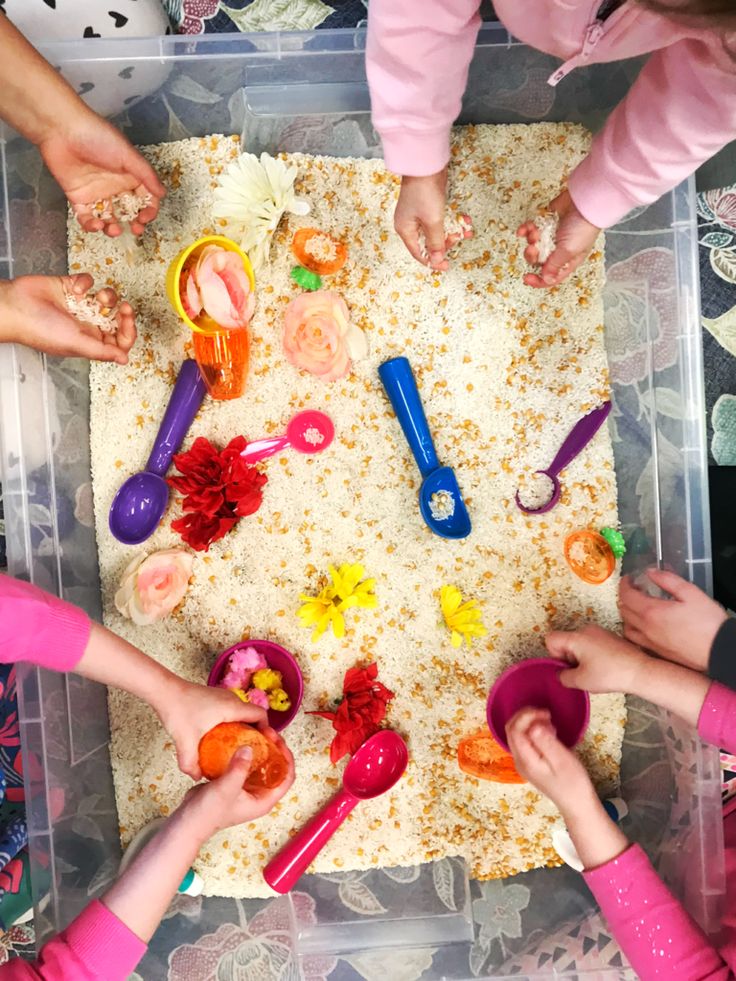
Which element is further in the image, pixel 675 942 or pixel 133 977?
pixel 133 977

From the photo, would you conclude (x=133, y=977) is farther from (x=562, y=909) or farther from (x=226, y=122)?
(x=226, y=122)

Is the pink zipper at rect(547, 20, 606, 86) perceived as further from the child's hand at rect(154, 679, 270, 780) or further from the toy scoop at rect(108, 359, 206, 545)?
the child's hand at rect(154, 679, 270, 780)

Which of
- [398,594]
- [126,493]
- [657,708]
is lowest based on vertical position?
[657,708]

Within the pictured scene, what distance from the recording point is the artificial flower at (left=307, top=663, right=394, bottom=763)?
3.21ft

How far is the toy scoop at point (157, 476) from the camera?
1003 mm

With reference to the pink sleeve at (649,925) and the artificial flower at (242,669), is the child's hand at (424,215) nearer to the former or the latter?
the artificial flower at (242,669)

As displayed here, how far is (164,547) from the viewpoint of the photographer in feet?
3.41

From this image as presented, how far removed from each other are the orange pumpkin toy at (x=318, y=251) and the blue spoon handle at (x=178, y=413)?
0.20m

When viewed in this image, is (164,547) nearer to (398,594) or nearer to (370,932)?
(398,594)

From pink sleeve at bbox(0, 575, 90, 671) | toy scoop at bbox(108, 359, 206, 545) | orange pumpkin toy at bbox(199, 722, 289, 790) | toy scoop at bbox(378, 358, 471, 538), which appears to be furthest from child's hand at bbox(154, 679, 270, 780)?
toy scoop at bbox(378, 358, 471, 538)

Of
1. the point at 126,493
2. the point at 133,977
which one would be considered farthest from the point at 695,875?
the point at 126,493

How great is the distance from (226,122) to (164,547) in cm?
58

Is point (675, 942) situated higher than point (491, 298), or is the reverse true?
point (491, 298)

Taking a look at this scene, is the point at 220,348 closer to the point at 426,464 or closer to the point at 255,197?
the point at 255,197
